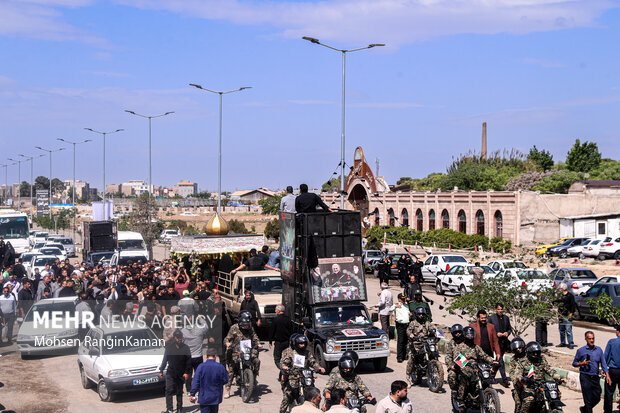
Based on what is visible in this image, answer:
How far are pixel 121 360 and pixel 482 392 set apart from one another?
6.97m

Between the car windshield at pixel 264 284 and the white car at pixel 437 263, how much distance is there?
583 inches

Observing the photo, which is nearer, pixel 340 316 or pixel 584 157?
pixel 340 316

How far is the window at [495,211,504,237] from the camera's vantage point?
57.0 metres

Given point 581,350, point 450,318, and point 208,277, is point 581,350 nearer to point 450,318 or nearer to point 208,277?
point 450,318

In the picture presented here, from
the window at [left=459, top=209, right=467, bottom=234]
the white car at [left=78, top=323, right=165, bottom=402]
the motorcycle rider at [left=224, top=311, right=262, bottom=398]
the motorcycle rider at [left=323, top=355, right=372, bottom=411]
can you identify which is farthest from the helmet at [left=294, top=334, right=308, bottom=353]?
the window at [left=459, top=209, right=467, bottom=234]

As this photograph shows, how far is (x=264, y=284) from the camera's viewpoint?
67.5ft

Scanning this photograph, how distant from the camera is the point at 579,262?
41.1 metres

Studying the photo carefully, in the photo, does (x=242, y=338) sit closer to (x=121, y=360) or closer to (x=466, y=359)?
(x=121, y=360)

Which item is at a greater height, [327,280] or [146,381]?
[327,280]

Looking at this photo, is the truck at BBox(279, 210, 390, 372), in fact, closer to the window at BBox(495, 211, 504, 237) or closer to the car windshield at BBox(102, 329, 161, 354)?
the car windshield at BBox(102, 329, 161, 354)

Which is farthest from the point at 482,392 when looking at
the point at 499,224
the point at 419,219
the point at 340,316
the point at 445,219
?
the point at 419,219

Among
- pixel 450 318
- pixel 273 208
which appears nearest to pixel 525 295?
pixel 450 318

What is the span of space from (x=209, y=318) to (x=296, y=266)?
→ 2.81 metres

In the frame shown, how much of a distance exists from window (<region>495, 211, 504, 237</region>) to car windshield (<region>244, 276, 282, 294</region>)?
131 feet
